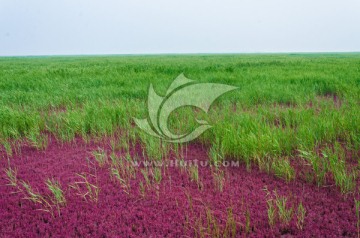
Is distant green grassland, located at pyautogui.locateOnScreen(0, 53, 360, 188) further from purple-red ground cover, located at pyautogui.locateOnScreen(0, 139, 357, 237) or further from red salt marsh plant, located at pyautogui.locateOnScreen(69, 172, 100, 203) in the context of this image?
red salt marsh plant, located at pyautogui.locateOnScreen(69, 172, 100, 203)

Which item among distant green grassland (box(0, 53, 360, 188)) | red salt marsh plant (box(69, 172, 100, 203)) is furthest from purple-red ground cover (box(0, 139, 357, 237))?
distant green grassland (box(0, 53, 360, 188))

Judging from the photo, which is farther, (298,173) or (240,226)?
(298,173)

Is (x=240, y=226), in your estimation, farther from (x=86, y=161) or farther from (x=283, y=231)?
(x=86, y=161)

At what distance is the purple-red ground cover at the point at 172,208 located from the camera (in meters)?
2.38

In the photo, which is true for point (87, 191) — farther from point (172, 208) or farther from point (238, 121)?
point (238, 121)

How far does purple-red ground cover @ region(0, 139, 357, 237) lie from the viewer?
7.82 ft

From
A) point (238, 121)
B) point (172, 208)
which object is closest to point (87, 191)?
point (172, 208)

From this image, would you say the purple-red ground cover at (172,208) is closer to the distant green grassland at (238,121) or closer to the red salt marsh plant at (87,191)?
the red salt marsh plant at (87,191)

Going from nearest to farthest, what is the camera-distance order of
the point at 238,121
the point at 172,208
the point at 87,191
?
1. the point at 172,208
2. the point at 87,191
3. the point at 238,121

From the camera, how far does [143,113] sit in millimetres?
5762

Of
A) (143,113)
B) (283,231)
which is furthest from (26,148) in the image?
(283,231)

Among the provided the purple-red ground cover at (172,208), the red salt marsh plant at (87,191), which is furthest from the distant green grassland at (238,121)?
the red salt marsh plant at (87,191)

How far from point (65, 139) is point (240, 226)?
11.4ft

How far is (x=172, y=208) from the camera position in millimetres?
2713
